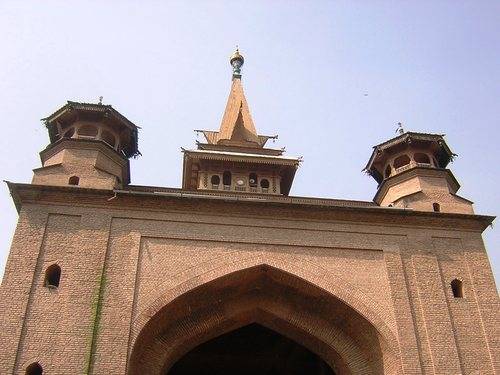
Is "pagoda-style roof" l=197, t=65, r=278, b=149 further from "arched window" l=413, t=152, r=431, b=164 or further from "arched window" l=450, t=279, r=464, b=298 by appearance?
"arched window" l=450, t=279, r=464, b=298

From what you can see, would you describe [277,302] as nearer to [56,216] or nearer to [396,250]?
[396,250]

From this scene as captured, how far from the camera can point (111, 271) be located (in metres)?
15.3

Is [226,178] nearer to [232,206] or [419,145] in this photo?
[232,206]

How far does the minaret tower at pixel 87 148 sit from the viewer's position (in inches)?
677

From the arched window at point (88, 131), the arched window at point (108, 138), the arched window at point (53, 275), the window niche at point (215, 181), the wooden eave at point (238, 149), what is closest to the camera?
the arched window at point (53, 275)

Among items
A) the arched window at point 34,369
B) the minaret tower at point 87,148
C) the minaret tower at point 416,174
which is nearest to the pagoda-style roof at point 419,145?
the minaret tower at point 416,174

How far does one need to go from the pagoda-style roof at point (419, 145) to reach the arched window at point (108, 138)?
8296 mm

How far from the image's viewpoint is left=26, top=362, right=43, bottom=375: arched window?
1370 cm

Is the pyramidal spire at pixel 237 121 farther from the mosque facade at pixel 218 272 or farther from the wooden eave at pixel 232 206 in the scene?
the wooden eave at pixel 232 206

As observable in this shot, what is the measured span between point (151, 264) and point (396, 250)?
21.7 feet

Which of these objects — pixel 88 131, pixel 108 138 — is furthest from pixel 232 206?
pixel 88 131

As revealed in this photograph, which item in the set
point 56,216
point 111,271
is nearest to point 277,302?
point 111,271

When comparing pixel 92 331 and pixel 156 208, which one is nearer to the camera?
pixel 92 331

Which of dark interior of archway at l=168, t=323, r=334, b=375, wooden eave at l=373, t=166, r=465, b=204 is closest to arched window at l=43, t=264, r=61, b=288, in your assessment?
dark interior of archway at l=168, t=323, r=334, b=375
